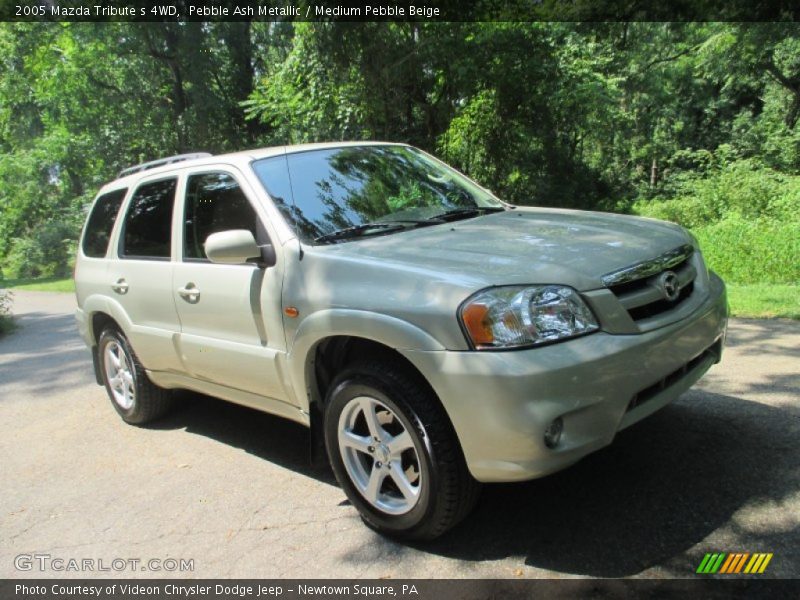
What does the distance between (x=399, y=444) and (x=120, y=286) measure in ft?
9.21

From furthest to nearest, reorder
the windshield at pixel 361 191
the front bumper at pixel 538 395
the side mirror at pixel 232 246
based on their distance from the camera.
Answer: the windshield at pixel 361 191 → the side mirror at pixel 232 246 → the front bumper at pixel 538 395

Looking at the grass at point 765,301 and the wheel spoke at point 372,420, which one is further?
the grass at point 765,301

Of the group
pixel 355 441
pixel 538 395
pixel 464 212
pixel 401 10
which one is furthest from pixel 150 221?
pixel 401 10

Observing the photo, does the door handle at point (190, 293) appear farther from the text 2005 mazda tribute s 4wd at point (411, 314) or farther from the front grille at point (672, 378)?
the front grille at point (672, 378)

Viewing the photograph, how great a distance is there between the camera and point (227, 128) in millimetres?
22922

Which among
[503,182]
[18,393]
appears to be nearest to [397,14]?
[503,182]

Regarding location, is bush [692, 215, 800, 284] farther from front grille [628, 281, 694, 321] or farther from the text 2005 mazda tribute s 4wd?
front grille [628, 281, 694, 321]

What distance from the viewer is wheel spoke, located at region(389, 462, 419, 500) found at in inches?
120

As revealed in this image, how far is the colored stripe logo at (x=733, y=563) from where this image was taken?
2.66m

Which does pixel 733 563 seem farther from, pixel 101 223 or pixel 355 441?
pixel 101 223

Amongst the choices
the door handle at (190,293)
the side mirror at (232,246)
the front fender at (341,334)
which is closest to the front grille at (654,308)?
the front fender at (341,334)

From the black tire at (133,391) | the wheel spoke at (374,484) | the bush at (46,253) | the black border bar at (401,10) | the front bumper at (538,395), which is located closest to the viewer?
the front bumper at (538,395)

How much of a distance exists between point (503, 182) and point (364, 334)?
13.7m

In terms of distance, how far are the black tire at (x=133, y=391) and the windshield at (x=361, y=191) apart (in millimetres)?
2051
